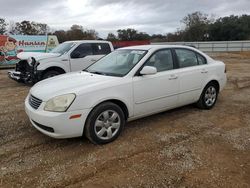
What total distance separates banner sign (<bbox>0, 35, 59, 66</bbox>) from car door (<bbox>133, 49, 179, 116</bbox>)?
14348 mm

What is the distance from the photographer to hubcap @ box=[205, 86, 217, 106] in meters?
6.03

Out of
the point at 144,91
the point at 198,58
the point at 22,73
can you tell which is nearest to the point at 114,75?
the point at 144,91

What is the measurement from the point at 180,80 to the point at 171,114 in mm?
889

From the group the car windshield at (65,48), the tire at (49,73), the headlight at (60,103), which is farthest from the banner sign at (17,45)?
the headlight at (60,103)

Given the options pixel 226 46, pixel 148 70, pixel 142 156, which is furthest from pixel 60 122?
pixel 226 46

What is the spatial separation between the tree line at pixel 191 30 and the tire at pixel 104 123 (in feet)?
128

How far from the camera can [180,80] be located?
5258mm

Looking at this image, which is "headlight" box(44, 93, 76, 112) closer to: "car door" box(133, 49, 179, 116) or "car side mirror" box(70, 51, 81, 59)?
"car door" box(133, 49, 179, 116)

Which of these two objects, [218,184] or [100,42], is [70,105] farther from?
[100,42]

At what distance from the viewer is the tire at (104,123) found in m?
4.04

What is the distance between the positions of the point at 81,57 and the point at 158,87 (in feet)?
17.6

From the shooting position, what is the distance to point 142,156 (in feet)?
12.6

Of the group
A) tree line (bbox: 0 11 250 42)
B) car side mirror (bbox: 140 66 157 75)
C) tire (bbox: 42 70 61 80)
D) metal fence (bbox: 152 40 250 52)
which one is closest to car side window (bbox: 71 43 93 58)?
tire (bbox: 42 70 61 80)

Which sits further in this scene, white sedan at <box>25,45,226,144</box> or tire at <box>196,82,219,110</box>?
tire at <box>196,82,219,110</box>
